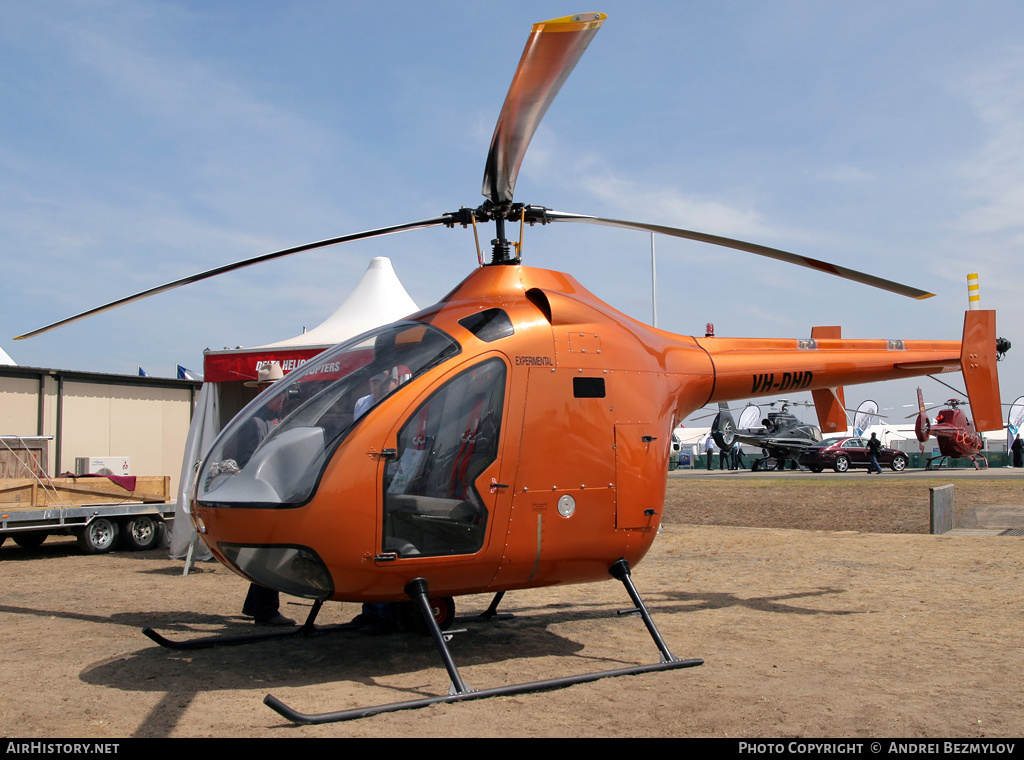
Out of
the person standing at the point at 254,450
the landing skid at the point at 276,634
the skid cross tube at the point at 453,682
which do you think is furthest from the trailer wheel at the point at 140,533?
the skid cross tube at the point at 453,682

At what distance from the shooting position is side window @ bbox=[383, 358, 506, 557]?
5.03 m

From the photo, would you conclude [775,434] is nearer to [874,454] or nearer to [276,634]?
[874,454]

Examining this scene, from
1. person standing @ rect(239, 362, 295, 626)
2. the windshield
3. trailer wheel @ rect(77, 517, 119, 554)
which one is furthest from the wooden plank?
the windshield

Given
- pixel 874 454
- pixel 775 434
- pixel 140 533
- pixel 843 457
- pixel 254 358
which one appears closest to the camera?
pixel 254 358

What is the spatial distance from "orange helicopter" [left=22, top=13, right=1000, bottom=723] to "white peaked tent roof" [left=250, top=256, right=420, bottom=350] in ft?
22.9

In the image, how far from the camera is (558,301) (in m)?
5.95

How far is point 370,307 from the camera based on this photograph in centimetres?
1364

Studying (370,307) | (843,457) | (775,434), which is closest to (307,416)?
(370,307)

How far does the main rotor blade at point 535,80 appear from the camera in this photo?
3.71 meters

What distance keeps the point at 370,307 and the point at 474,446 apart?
28.8 ft

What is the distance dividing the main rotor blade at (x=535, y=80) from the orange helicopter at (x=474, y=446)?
0.01m

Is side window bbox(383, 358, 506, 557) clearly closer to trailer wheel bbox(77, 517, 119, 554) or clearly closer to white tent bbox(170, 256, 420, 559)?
white tent bbox(170, 256, 420, 559)

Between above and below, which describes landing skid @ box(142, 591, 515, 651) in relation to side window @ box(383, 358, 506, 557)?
below

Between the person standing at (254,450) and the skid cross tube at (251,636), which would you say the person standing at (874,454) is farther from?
the skid cross tube at (251,636)
